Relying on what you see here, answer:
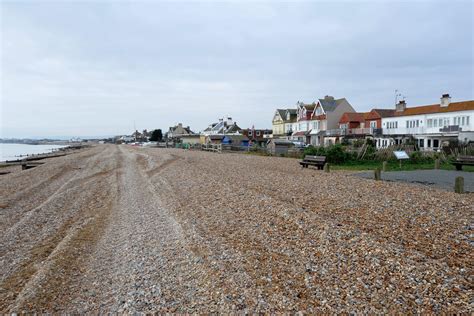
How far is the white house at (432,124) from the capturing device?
3731 cm

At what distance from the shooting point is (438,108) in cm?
4172

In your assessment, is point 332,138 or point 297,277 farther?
point 332,138

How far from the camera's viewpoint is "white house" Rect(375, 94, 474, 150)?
37.3 meters

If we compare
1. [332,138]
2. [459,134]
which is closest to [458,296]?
[459,134]

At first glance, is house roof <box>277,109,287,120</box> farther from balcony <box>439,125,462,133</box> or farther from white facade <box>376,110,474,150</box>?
balcony <box>439,125,462,133</box>

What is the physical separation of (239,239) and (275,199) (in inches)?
143

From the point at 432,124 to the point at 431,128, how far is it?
63 cm

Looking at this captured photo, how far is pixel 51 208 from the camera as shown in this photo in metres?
12.0

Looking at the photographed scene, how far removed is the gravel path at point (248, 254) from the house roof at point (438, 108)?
3305 centimetres

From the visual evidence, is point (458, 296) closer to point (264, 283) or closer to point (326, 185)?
point (264, 283)

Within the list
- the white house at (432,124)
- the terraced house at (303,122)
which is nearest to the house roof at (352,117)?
the white house at (432,124)

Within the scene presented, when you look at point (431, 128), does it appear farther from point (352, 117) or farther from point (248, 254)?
point (248, 254)

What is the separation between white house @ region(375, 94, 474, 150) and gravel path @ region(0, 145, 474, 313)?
30629 millimetres

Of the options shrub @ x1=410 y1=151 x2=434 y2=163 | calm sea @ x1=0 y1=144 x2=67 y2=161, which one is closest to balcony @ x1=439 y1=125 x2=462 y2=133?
shrub @ x1=410 y1=151 x2=434 y2=163
